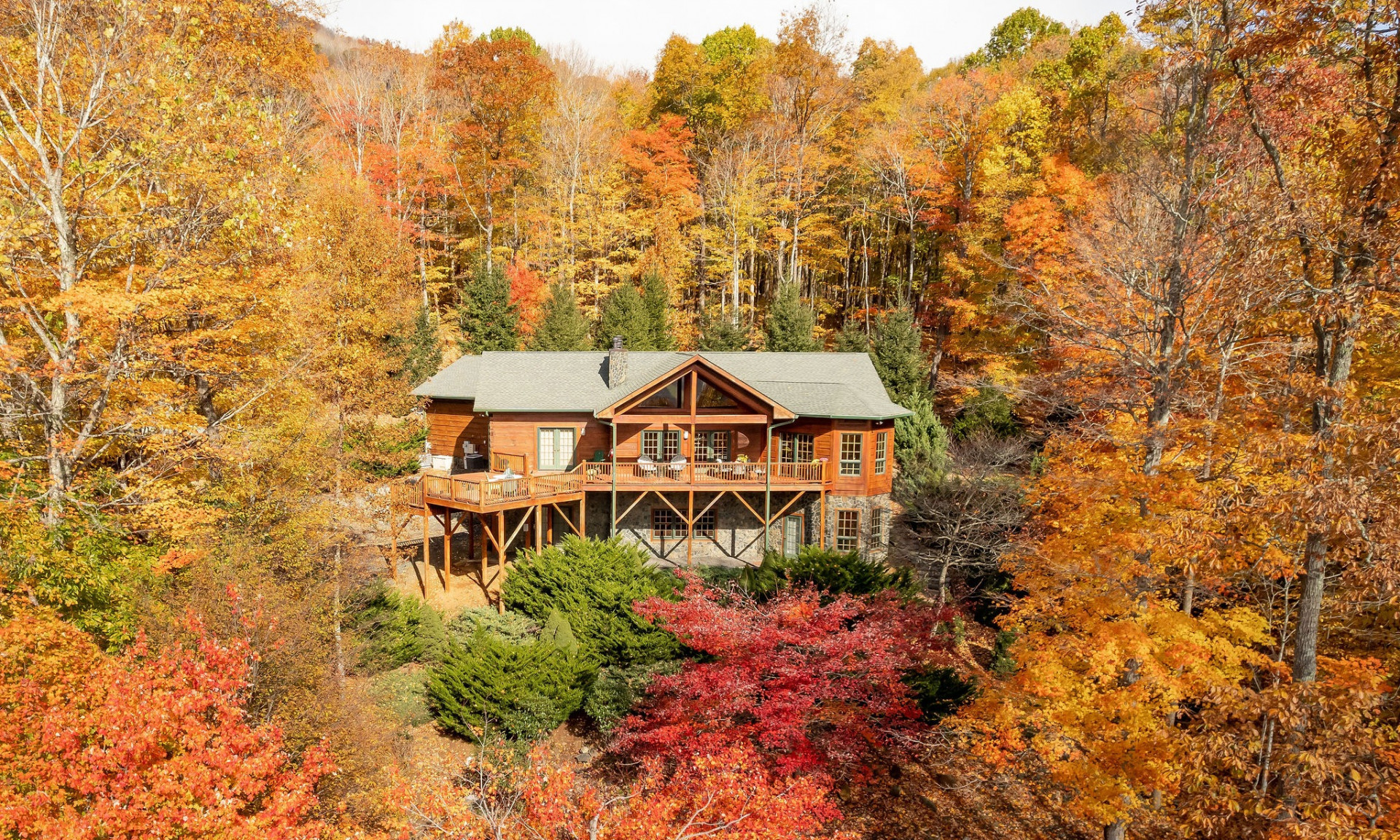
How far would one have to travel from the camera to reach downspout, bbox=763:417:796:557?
71.2ft

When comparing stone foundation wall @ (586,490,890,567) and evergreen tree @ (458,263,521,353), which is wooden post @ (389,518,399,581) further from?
evergreen tree @ (458,263,521,353)

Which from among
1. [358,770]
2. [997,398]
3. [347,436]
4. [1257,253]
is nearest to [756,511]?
[997,398]

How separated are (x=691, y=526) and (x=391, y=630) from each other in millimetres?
9058

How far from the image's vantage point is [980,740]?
12.4 m

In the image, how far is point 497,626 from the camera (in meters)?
17.8

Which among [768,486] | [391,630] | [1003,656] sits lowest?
[1003,656]

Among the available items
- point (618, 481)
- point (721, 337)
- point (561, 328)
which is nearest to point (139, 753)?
point (618, 481)

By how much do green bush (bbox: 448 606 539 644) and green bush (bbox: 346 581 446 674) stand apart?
435 millimetres

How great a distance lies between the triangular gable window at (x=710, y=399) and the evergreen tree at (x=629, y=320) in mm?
10155

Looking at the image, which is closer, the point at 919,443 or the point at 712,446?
the point at 712,446

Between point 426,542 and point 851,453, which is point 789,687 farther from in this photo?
point 426,542

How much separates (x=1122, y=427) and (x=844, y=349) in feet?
69.1

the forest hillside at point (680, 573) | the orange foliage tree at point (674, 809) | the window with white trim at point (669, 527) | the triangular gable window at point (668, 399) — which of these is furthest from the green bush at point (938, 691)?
the triangular gable window at point (668, 399)

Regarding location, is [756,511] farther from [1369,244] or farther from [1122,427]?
[1369,244]
